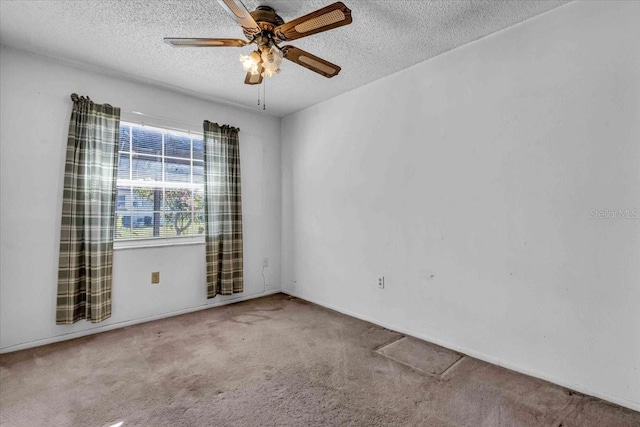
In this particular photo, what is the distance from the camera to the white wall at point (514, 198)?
1.77 m

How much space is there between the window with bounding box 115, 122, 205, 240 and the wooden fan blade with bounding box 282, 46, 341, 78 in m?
1.99

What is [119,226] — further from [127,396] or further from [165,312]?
[127,396]

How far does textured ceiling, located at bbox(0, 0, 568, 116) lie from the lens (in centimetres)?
194

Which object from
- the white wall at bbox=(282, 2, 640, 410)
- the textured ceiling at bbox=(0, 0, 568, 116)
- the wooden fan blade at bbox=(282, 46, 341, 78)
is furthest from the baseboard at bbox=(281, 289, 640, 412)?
the textured ceiling at bbox=(0, 0, 568, 116)

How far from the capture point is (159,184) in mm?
3248

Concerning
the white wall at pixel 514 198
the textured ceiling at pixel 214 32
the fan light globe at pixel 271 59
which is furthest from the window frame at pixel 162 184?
the fan light globe at pixel 271 59

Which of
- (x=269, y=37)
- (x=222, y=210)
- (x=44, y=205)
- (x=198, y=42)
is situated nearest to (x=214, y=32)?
(x=198, y=42)

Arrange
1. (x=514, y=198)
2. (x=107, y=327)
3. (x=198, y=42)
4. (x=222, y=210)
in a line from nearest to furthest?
(x=198, y=42) → (x=514, y=198) → (x=107, y=327) → (x=222, y=210)

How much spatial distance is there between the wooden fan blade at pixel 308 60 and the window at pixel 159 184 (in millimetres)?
1993

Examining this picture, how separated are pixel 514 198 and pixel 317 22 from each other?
1.74 m

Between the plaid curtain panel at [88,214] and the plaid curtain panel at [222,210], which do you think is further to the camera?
the plaid curtain panel at [222,210]

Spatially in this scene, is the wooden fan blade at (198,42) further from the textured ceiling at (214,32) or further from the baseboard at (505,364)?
the baseboard at (505,364)

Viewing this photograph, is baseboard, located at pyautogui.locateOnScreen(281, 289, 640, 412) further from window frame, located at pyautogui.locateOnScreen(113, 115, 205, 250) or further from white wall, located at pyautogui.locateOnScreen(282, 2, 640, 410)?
window frame, located at pyautogui.locateOnScreen(113, 115, 205, 250)

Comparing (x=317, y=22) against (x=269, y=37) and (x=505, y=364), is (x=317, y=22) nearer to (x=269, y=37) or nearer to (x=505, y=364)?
(x=269, y=37)
